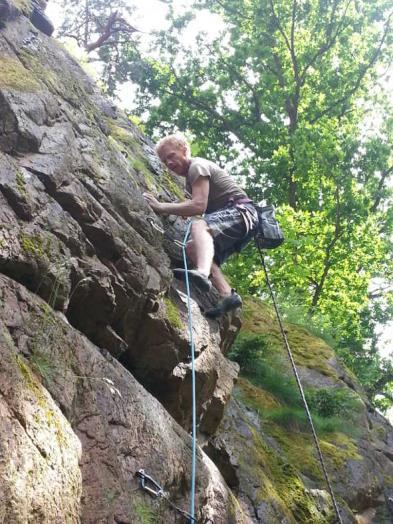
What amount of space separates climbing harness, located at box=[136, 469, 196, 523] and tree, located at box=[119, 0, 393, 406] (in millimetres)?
12372

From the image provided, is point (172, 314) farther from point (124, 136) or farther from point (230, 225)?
point (124, 136)

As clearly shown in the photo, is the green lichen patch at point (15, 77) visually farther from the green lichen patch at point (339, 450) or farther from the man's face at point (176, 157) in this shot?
the green lichen patch at point (339, 450)

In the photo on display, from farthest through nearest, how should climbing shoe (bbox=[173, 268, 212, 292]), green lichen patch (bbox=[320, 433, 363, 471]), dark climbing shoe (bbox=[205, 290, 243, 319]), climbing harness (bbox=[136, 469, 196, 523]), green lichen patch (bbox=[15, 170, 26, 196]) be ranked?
green lichen patch (bbox=[320, 433, 363, 471]) < dark climbing shoe (bbox=[205, 290, 243, 319]) < climbing shoe (bbox=[173, 268, 212, 292]) < green lichen patch (bbox=[15, 170, 26, 196]) < climbing harness (bbox=[136, 469, 196, 523])

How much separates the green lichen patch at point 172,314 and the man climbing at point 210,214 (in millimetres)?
541

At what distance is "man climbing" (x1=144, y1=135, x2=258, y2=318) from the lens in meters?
6.03

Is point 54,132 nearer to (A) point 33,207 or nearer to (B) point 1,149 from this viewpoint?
(B) point 1,149

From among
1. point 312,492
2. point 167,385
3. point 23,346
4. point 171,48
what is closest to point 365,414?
point 312,492

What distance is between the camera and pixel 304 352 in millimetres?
9969

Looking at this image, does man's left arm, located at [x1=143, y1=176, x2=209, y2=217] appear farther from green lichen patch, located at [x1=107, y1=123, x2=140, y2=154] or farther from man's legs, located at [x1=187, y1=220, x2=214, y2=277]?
green lichen patch, located at [x1=107, y1=123, x2=140, y2=154]

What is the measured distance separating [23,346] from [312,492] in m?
4.04

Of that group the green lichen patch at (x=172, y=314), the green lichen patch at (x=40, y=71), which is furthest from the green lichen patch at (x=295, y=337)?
the green lichen patch at (x=40, y=71)

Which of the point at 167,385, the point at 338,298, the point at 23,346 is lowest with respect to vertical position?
the point at 23,346

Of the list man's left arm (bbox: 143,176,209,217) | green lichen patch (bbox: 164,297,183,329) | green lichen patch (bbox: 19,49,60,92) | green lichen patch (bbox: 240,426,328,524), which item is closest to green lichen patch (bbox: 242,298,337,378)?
green lichen patch (bbox: 240,426,328,524)

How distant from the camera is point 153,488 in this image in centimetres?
365
